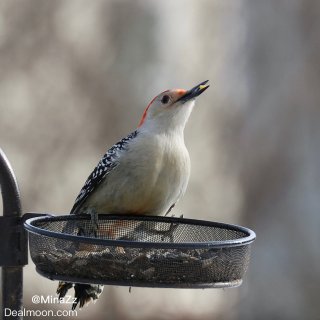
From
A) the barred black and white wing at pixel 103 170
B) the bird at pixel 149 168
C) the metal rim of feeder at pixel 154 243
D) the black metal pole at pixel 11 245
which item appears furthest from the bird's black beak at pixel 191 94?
the black metal pole at pixel 11 245

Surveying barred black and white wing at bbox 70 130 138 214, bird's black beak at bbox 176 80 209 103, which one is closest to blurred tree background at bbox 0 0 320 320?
barred black and white wing at bbox 70 130 138 214

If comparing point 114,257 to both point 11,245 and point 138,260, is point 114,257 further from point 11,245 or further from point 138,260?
point 11,245

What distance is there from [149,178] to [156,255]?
1368 mm

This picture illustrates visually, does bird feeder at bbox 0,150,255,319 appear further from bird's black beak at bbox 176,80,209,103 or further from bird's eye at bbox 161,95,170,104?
bird's eye at bbox 161,95,170,104

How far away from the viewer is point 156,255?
4.16 m

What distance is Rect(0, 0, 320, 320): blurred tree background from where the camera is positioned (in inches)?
420

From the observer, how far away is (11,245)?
14.5 feet

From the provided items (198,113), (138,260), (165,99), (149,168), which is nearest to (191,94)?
(165,99)

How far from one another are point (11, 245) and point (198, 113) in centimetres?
711

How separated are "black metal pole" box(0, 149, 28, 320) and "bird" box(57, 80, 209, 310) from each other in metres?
0.98

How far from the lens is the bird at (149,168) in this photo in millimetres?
5512

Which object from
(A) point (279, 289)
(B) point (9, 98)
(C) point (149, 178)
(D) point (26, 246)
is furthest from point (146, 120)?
(A) point (279, 289)

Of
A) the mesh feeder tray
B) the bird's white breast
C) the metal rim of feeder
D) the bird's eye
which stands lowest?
the mesh feeder tray

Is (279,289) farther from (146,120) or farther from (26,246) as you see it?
(26,246)
